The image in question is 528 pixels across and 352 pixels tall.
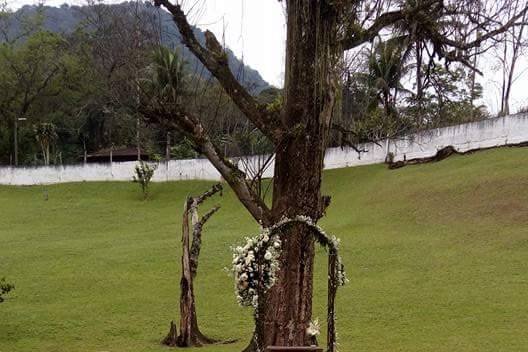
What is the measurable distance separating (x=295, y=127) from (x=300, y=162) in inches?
9.6

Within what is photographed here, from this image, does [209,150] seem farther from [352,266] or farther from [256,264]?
[352,266]

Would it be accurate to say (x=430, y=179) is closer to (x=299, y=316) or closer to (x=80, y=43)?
(x=299, y=316)

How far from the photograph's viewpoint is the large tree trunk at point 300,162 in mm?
4312

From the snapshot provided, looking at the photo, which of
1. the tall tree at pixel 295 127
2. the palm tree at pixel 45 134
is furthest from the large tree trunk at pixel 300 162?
the palm tree at pixel 45 134

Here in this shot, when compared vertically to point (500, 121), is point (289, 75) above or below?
below

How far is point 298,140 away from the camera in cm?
433

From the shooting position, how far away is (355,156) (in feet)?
76.2

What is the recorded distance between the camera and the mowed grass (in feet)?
29.5

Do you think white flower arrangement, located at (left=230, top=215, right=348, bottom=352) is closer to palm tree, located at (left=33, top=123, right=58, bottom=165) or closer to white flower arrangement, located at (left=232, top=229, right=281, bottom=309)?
white flower arrangement, located at (left=232, top=229, right=281, bottom=309)

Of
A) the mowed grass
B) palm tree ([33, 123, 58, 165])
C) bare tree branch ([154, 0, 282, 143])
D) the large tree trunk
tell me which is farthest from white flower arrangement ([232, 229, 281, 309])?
palm tree ([33, 123, 58, 165])

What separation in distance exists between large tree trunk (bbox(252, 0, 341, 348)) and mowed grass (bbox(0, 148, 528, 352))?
3.97 m

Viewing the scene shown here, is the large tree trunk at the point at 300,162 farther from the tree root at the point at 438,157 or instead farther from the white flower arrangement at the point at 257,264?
the tree root at the point at 438,157

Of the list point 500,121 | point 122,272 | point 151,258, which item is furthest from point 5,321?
point 500,121

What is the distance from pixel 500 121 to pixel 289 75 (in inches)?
695
